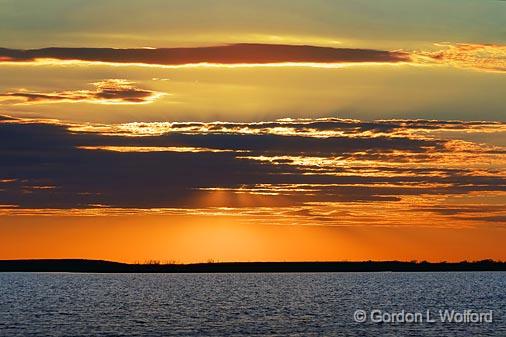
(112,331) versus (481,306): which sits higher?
(481,306)

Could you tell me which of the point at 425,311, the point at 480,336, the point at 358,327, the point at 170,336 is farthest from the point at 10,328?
the point at 425,311

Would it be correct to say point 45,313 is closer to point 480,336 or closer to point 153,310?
point 153,310

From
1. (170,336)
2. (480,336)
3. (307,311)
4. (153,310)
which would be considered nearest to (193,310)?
(153,310)

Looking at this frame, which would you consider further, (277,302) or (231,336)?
(277,302)

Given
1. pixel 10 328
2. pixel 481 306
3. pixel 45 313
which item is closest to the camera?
pixel 10 328

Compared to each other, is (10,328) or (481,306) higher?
(481,306)

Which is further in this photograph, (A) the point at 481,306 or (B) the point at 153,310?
(A) the point at 481,306

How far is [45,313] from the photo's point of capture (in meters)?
159

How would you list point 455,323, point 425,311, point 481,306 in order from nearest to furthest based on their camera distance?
point 455,323 < point 425,311 < point 481,306

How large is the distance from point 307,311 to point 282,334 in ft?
137

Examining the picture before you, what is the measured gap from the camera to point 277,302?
641 ft

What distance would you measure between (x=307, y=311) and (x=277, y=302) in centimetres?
3085

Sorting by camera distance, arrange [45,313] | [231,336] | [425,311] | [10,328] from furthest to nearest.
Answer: [425,311]
[45,313]
[10,328]
[231,336]

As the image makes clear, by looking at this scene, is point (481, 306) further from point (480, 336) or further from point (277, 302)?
point (480, 336)
